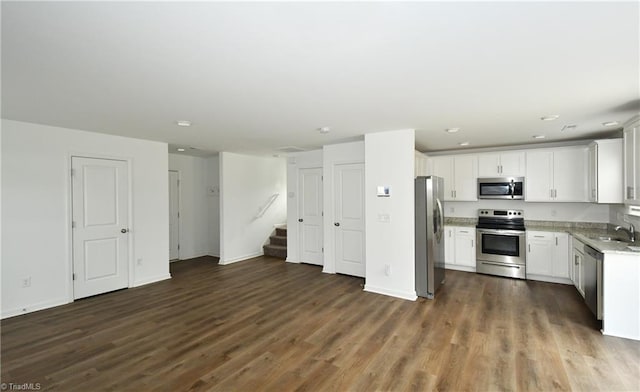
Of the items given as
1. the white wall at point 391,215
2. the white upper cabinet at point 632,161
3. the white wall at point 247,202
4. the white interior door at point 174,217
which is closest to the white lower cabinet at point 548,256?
the white upper cabinet at point 632,161

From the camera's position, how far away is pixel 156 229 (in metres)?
5.30

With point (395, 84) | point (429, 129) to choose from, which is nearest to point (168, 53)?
point (395, 84)

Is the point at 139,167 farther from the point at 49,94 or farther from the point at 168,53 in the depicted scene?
the point at 168,53

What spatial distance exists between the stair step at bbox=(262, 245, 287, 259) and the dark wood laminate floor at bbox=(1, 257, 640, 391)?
2.27 meters

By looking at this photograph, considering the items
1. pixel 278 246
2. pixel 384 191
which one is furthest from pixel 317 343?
pixel 278 246

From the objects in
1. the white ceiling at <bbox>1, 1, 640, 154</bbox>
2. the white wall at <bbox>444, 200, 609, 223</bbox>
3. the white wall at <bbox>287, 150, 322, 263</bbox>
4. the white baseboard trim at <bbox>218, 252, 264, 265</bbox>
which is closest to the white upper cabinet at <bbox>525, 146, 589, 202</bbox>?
the white wall at <bbox>444, 200, 609, 223</bbox>

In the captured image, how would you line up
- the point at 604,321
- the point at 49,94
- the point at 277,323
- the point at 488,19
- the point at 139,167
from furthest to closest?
the point at 139,167 → the point at 277,323 → the point at 604,321 → the point at 49,94 → the point at 488,19

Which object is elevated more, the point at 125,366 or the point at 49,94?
the point at 49,94

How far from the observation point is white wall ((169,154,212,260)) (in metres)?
6.99

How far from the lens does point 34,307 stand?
12.8ft

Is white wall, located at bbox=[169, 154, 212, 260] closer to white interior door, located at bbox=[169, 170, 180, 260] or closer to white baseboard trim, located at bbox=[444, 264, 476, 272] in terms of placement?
white interior door, located at bbox=[169, 170, 180, 260]

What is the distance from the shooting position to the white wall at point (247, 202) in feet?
21.4

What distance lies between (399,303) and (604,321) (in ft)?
7.25

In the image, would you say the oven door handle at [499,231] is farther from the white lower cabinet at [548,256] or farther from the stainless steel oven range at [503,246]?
the white lower cabinet at [548,256]
